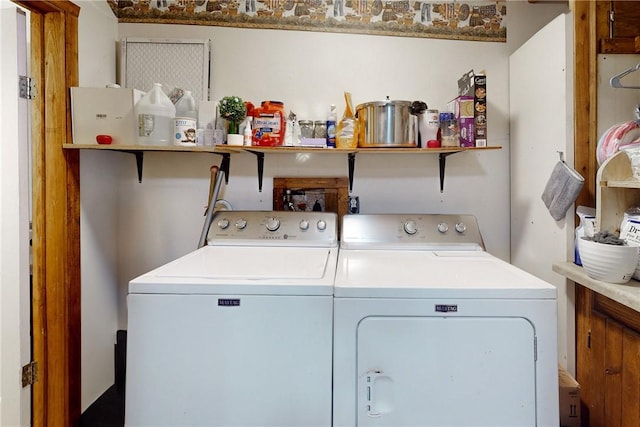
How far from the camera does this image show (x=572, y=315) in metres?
1.70

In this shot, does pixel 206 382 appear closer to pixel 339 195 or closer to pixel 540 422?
pixel 540 422

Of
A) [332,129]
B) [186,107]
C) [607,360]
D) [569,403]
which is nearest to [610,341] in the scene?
[607,360]

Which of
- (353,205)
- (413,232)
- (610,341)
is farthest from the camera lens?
(353,205)

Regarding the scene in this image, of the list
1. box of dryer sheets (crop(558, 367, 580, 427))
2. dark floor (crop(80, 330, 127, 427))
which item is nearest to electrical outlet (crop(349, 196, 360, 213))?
box of dryer sheets (crop(558, 367, 580, 427))

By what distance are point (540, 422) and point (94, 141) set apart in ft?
7.02

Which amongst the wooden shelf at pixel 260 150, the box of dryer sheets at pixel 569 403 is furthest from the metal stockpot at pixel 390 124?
the box of dryer sheets at pixel 569 403

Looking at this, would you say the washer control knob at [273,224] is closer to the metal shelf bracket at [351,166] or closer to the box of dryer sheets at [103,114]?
the metal shelf bracket at [351,166]

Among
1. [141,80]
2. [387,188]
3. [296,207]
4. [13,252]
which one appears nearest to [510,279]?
[387,188]

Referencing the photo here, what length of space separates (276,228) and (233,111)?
629 mm

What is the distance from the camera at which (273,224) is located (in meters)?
1.93

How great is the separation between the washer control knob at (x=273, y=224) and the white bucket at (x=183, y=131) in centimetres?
54

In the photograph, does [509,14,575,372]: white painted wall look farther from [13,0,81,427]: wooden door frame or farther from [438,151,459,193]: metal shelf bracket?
[13,0,81,427]: wooden door frame

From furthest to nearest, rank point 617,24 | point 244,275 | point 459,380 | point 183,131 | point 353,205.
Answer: point 353,205
point 183,131
point 617,24
point 244,275
point 459,380

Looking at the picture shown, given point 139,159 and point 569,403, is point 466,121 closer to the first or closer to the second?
point 569,403
